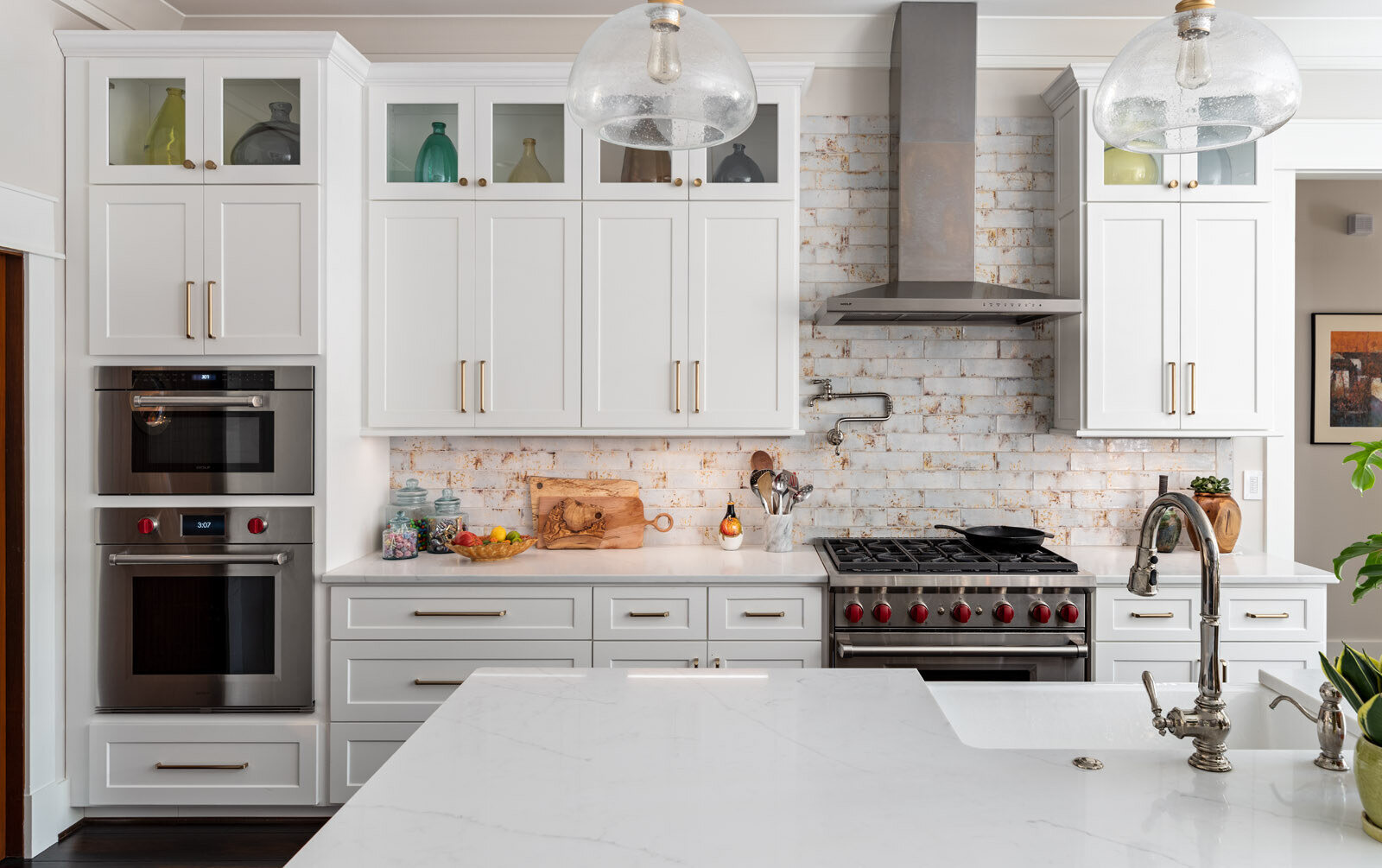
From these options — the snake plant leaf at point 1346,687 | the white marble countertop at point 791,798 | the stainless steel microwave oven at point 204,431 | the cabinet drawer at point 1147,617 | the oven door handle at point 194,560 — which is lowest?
the cabinet drawer at point 1147,617

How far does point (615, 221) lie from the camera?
3.08 metres

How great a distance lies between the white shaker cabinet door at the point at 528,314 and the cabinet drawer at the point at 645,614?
69 cm

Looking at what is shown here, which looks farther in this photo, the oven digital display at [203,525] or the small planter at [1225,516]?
the small planter at [1225,516]

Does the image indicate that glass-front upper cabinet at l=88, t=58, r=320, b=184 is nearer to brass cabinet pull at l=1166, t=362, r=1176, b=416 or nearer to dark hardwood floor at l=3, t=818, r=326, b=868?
dark hardwood floor at l=3, t=818, r=326, b=868

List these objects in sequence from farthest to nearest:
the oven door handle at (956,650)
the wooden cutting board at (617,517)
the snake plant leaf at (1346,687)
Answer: the wooden cutting board at (617,517) → the oven door handle at (956,650) → the snake plant leaf at (1346,687)

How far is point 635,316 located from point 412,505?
1.19 m

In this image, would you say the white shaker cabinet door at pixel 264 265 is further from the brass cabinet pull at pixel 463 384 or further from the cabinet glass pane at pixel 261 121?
the brass cabinet pull at pixel 463 384

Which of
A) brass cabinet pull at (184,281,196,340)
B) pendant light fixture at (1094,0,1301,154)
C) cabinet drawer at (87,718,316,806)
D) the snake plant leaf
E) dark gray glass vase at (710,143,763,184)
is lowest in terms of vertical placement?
A: cabinet drawer at (87,718,316,806)

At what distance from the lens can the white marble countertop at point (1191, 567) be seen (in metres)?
2.82

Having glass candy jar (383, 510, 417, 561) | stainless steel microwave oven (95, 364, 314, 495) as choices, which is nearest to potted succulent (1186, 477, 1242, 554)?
glass candy jar (383, 510, 417, 561)

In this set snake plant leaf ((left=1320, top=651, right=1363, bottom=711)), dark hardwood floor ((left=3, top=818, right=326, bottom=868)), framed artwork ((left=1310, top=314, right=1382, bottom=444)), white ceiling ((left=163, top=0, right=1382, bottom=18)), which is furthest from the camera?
framed artwork ((left=1310, top=314, right=1382, bottom=444))

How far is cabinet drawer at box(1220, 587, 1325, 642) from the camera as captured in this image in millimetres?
2846

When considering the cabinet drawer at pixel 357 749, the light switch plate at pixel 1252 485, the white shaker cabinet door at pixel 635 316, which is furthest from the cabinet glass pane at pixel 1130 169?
the cabinet drawer at pixel 357 749

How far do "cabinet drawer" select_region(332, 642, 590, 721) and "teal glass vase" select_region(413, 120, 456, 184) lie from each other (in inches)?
67.1
